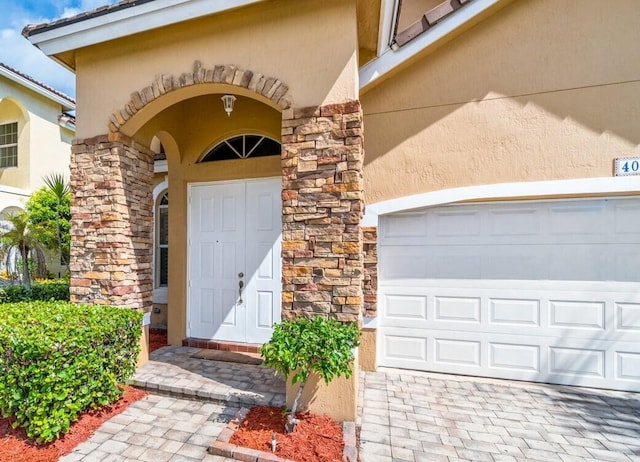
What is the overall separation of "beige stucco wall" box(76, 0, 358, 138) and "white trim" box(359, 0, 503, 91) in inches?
48.0

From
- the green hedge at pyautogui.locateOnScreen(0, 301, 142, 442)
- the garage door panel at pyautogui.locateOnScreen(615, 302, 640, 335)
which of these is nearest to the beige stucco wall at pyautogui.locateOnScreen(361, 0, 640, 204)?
the garage door panel at pyautogui.locateOnScreen(615, 302, 640, 335)

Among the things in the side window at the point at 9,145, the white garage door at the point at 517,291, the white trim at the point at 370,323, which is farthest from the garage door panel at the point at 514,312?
the side window at the point at 9,145

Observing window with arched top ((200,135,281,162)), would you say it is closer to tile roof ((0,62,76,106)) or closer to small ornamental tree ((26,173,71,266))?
small ornamental tree ((26,173,71,266))

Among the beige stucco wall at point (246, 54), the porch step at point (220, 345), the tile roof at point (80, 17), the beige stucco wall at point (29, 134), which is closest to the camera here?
the beige stucco wall at point (246, 54)

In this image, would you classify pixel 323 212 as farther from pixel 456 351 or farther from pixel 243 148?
pixel 456 351

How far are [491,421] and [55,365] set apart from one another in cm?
477

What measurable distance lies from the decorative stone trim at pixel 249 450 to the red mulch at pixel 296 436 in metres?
0.05

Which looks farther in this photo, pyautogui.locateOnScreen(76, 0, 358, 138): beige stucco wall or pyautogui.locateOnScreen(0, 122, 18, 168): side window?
pyautogui.locateOnScreen(0, 122, 18, 168): side window

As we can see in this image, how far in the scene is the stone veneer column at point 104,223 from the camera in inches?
172

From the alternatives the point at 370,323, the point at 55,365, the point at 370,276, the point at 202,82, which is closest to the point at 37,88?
the point at 202,82

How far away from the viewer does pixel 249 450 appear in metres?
2.94

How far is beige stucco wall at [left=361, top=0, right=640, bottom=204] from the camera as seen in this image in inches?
169

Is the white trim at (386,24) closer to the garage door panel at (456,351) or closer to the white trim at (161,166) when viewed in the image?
the garage door panel at (456,351)

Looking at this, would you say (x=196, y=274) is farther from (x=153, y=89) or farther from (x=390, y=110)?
(x=390, y=110)
